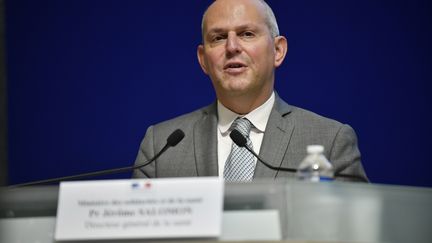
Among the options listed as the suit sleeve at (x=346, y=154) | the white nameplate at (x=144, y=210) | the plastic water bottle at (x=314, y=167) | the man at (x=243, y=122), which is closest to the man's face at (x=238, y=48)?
the man at (x=243, y=122)

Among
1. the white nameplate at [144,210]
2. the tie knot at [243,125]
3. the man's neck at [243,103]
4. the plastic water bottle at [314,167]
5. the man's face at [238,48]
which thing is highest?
the man's face at [238,48]

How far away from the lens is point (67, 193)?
58.4 inches

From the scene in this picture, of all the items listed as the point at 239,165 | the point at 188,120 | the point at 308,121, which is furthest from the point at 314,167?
the point at 188,120

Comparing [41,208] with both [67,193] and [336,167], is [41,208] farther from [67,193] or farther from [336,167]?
[336,167]

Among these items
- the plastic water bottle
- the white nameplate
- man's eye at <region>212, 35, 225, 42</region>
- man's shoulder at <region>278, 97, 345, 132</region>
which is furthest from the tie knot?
the white nameplate

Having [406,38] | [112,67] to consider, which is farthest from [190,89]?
[406,38]

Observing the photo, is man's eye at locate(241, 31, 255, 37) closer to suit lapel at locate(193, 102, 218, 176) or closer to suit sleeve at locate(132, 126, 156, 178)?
suit lapel at locate(193, 102, 218, 176)

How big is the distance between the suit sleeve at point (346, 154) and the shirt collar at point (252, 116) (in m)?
0.24

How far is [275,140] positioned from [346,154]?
0.20 m

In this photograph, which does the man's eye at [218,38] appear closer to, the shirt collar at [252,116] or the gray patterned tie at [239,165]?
the shirt collar at [252,116]

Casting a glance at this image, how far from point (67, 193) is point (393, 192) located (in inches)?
24.2

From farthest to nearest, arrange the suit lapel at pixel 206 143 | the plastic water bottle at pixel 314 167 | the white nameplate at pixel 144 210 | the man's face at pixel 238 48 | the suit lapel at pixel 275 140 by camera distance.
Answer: the man's face at pixel 238 48 < the suit lapel at pixel 206 143 < the suit lapel at pixel 275 140 < the plastic water bottle at pixel 314 167 < the white nameplate at pixel 144 210

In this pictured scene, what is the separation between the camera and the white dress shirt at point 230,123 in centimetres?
240

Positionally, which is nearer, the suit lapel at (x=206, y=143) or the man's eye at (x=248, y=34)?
the suit lapel at (x=206, y=143)
